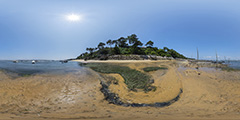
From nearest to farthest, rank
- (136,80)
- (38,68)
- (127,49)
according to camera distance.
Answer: (136,80) → (38,68) → (127,49)

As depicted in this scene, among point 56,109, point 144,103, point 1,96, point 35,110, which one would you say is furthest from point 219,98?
point 1,96

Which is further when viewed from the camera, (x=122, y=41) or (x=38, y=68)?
(x=122, y=41)

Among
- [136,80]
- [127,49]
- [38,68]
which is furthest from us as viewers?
[127,49]

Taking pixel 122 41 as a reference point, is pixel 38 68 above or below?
below

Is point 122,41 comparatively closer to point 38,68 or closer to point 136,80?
point 38,68

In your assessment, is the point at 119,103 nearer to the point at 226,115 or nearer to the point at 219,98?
the point at 226,115

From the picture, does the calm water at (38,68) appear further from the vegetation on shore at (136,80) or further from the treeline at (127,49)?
the treeline at (127,49)

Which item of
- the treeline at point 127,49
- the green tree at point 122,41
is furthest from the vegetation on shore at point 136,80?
the green tree at point 122,41

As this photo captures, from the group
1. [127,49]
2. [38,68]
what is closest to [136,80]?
[38,68]

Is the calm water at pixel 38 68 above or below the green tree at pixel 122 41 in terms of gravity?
below

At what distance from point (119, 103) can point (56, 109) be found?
10.1 ft

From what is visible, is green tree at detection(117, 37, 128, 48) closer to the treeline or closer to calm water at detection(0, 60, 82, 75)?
the treeline

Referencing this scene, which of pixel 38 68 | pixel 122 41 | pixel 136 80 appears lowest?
pixel 136 80

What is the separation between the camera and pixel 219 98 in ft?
18.2
